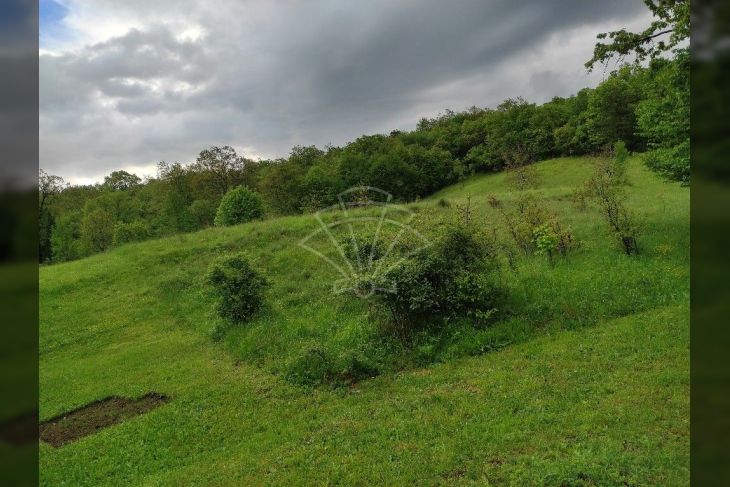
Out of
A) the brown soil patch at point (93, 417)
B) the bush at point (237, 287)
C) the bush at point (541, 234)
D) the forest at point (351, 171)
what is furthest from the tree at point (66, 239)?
the bush at point (541, 234)

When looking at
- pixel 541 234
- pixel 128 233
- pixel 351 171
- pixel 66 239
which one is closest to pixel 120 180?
pixel 66 239

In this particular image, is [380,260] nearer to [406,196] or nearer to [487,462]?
[487,462]

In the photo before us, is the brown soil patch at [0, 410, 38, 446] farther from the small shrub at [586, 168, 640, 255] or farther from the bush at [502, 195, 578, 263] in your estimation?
the small shrub at [586, 168, 640, 255]

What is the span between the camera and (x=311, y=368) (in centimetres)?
1173

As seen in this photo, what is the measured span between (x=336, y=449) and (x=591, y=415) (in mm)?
4287

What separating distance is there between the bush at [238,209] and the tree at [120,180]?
121 feet

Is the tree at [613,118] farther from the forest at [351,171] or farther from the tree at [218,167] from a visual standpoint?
the tree at [218,167]

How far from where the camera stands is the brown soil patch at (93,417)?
35.7 ft

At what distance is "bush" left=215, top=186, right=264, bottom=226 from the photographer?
3725 cm

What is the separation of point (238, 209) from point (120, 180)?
41.1 meters

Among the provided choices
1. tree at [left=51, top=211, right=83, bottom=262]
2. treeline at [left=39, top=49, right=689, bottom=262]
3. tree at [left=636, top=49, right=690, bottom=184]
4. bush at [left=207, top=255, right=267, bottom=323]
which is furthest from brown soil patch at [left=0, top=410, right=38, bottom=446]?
tree at [left=51, top=211, right=83, bottom=262]

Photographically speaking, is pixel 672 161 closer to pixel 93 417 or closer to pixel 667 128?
pixel 667 128

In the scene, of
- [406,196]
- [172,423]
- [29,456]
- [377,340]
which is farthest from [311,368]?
[406,196]

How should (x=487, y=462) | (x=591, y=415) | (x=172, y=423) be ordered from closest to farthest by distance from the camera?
1. (x=487, y=462)
2. (x=591, y=415)
3. (x=172, y=423)
